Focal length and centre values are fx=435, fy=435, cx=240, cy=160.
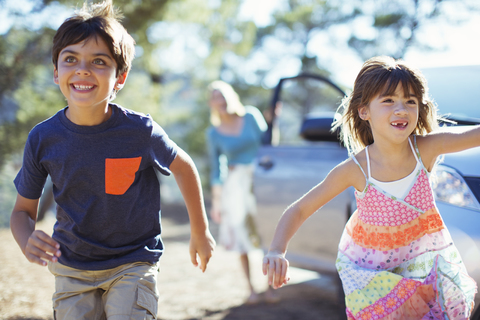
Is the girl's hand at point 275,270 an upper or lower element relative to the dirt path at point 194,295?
upper

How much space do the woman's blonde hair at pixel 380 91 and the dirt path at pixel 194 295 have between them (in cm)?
123

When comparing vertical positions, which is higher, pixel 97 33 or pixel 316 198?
pixel 97 33

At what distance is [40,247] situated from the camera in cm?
173

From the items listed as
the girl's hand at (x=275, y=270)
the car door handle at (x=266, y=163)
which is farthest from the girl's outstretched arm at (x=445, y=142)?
the car door handle at (x=266, y=163)

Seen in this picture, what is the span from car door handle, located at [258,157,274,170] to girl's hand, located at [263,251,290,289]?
200 cm

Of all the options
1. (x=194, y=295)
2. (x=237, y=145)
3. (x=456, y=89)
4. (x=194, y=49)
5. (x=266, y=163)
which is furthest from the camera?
(x=194, y=49)

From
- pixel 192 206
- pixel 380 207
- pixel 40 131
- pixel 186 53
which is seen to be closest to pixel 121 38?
pixel 40 131

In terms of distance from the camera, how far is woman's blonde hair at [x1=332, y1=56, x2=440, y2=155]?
1841 mm

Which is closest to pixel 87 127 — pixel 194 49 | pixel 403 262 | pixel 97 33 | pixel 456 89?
pixel 97 33

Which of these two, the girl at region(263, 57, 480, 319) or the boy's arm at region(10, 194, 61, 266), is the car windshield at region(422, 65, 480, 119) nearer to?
the girl at region(263, 57, 480, 319)

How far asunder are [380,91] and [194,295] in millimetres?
2837

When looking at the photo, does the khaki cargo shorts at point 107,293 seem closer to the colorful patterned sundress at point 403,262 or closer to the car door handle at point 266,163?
the colorful patterned sundress at point 403,262

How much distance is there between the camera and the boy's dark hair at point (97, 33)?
1901mm

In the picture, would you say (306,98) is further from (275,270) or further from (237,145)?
(275,270)
